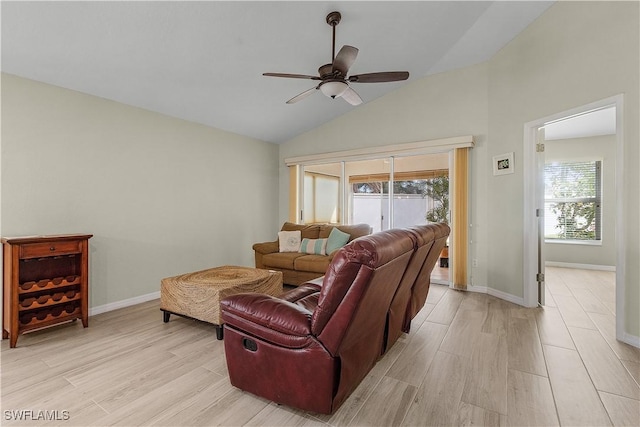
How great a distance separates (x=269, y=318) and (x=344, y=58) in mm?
2077

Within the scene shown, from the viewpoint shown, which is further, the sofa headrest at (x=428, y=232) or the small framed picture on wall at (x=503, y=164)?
the small framed picture on wall at (x=503, y=164)

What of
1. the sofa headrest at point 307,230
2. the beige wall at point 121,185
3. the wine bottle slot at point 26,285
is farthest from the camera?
the sofa headrest at point 307,230

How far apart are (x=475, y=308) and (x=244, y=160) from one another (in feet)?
13.7

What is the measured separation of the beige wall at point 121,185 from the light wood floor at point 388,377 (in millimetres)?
958

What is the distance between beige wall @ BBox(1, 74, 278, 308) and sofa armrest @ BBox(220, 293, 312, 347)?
2.50 metres

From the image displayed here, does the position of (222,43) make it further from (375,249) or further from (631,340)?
(631,340)

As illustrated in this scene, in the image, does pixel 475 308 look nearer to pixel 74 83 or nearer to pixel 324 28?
pixel 324 28

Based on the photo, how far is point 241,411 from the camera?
1.68 m

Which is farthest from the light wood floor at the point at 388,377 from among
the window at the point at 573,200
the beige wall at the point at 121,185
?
the window at the point at 573,200

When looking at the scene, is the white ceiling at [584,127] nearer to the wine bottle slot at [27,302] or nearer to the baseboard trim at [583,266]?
the baseboard trim at [583,266]

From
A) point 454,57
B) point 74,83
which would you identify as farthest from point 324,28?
point 74,83

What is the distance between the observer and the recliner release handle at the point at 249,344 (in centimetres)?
169

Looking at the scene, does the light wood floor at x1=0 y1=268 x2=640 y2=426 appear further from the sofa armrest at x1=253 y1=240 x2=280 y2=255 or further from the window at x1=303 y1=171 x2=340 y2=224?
the window at x1=303 y1=171 x2=340 y2=224

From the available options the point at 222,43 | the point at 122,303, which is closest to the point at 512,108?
the point at 222,43
